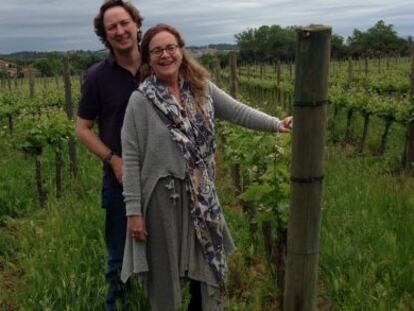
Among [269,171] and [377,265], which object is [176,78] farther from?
[377,265]

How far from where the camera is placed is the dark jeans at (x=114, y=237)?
11.4ft

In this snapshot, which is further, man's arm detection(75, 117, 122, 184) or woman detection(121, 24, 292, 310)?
man's arm detection(75, 117, 122, 184)

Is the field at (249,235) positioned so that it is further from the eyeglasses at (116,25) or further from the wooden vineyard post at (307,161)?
the wooden vineyard post at (307,161)

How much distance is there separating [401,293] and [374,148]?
911 cm

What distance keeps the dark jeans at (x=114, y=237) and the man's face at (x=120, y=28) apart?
86cm

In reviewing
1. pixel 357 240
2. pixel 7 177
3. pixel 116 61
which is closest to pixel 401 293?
pixel 357 240

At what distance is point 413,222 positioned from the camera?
4.70 meters

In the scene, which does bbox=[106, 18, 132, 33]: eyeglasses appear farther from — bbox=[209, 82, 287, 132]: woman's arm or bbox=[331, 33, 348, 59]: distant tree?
bbox=[331, 33, 348, 59]: distant tree

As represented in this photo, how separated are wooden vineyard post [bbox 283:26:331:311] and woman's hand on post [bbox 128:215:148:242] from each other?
3.17 feet

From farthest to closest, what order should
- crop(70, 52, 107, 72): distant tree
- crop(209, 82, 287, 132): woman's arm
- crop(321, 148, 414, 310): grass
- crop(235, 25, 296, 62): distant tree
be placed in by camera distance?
crop(235, 25, 296, 62): distant tree < crop(70, 52, 107, 72): distant tree < crop(321, 148, 414, 310): grass < crop(209, 82, 287, 132): woman's arm

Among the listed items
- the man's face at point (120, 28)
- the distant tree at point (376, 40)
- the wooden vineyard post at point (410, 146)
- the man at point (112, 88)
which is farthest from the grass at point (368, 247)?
the distant tree at point (376, 40)

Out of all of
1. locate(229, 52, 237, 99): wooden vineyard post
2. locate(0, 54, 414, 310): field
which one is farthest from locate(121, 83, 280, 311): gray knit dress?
locate(229, 52, 237, 99): wooden vineyard post

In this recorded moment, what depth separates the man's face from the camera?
3.20 metres

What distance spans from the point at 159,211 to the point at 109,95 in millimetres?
824
